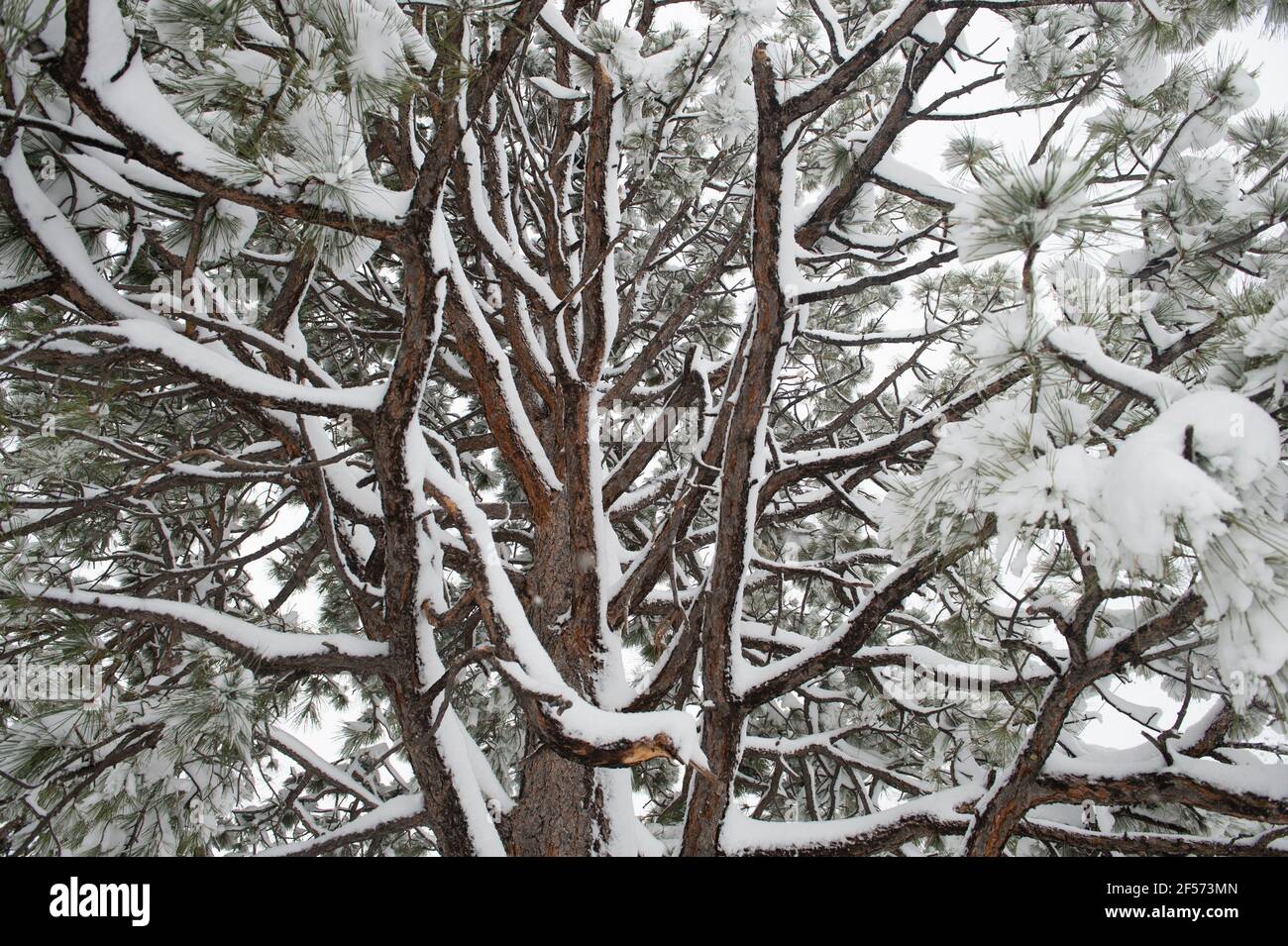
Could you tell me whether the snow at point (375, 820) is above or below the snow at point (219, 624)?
below

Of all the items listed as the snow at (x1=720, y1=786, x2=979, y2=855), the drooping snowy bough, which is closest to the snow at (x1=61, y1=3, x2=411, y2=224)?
the drooping snowy bough

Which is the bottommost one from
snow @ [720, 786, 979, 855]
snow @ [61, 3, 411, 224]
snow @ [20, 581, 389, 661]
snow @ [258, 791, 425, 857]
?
snow @ [720, 786, 979, 855]

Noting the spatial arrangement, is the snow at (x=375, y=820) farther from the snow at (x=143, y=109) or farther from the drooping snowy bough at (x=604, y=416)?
the snow at (x=143, y=109)

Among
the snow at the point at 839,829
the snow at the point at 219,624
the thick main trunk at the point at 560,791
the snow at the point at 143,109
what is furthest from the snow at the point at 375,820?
the snow at the point at 143,109

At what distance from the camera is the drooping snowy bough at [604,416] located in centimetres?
139

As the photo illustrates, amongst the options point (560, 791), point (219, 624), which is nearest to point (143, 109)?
point (219, 624)

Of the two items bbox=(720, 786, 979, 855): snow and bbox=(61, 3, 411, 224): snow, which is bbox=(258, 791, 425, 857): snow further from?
bbox=(61, 3, 411, 224): snow

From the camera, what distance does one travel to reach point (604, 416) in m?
4.03

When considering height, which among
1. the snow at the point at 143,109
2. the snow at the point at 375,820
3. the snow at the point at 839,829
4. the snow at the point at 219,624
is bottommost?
the snow at the point at 839,829

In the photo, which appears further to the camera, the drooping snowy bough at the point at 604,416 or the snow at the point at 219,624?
the snow at the point at 219,624

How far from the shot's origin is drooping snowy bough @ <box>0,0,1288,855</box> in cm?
139

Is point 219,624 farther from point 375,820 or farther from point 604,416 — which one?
point 604,416

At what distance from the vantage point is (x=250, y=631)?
211cm
